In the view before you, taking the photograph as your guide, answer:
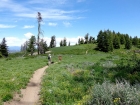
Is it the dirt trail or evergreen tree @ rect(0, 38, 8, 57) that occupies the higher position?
evergreen tree @ rect(0, 38, 8, 57)

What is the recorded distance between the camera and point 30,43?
457 feet

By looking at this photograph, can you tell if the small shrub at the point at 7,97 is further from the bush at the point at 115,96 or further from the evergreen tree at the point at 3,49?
the evergreen tree at the point at 3,49

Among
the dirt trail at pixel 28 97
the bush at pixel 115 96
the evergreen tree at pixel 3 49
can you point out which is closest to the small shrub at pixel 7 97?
the dirt trail at pixel 28 97

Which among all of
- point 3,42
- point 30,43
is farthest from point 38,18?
point 30,43

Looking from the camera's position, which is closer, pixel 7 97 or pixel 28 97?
pixel 7 97

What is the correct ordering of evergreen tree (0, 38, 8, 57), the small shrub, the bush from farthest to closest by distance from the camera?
1. evergreen tree (0, 38, 8, 57)
2. the small shrub
3. the bush

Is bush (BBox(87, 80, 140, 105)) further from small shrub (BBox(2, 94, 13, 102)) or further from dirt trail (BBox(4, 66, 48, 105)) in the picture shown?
small shrub (BBox(2, 94, 13, 102))

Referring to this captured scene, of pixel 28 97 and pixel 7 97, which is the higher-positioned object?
pixel 7 97

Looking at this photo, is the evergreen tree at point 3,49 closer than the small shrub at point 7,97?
No

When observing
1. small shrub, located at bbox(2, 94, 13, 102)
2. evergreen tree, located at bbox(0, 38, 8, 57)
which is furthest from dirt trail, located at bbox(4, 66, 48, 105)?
evergreen tree, located at bbox(0, 38, 8, 57)

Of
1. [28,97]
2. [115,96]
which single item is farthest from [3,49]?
[115,96]

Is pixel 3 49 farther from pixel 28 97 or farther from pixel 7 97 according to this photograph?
pixel 7 97

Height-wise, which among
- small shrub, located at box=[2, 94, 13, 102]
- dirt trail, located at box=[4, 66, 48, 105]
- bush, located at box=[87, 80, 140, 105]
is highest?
bush, located at box=[87, 80, 140, 105]

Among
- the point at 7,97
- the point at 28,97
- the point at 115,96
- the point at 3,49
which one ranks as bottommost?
the point at 28,97
